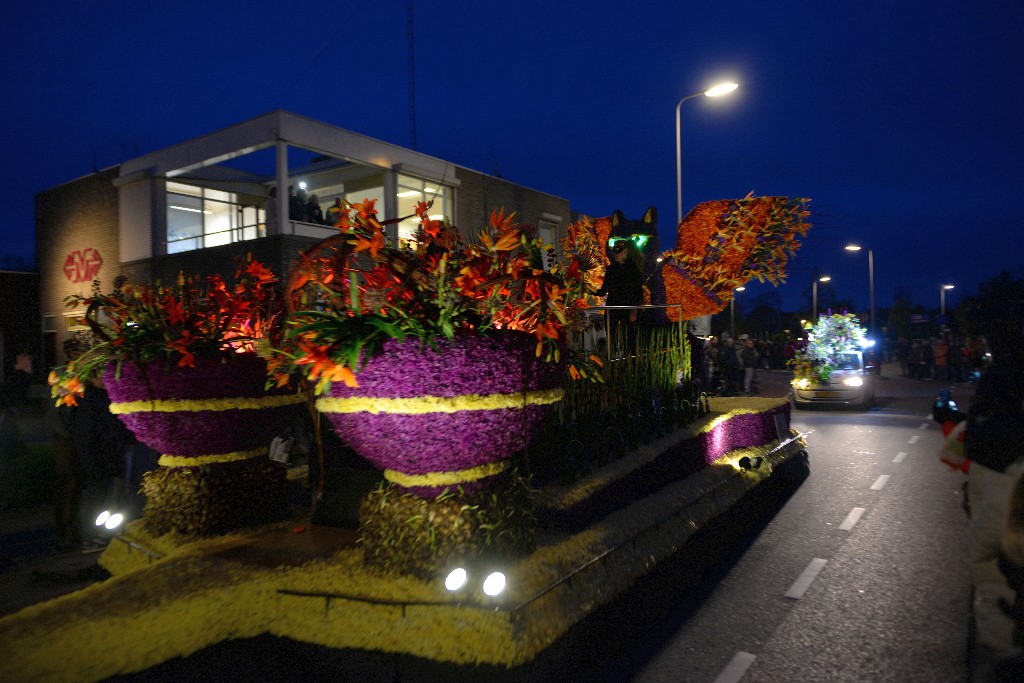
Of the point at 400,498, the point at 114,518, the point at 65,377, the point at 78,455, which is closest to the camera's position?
the point at 400,498

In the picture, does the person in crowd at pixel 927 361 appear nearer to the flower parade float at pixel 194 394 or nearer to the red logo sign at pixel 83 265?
the flower parade float at pixel 194 394

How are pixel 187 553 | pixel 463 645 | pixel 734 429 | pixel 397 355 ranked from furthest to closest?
pixel 734 429 → pixel 187 553 → pixel 397 355 → pixel 463 645

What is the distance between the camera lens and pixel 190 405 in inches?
171

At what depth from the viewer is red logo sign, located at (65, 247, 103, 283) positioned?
63.4 ft

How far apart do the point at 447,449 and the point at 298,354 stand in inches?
34.2

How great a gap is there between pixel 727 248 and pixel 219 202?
1542 centimetres

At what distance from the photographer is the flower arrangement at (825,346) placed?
16.4 meters

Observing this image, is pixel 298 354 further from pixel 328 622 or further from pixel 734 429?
pixel 734 429

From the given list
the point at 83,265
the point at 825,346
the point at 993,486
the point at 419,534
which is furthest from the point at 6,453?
the point at 825,346

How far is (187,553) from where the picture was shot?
4.09 metres

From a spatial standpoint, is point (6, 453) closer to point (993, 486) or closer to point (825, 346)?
point (993, 486)

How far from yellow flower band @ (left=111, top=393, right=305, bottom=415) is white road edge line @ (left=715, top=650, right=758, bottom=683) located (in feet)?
10.4

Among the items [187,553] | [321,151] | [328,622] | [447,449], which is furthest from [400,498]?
[321,151]

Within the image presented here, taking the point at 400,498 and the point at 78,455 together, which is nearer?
the point at 400,498
